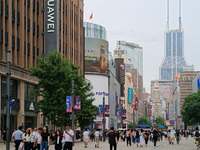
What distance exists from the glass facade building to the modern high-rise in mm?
70381

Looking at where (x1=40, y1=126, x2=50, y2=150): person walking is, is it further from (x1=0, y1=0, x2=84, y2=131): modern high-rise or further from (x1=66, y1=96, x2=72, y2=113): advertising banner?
(x1=0, y1=0, x2=84, y2=131): modern high-rise

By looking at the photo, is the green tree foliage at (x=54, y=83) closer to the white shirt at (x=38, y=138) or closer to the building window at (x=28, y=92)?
the building window at (x=28, y=92)

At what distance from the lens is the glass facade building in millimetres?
143387

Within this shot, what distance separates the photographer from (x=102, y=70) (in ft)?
448

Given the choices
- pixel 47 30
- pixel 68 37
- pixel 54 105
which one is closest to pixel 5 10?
pixel 54 105

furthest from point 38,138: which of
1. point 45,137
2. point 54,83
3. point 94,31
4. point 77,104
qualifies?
point 94,31

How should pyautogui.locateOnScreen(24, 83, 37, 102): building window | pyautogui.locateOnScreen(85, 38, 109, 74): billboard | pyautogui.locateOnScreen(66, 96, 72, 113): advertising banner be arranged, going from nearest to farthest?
pyautogui.locateOnScreen(66, 96, 72, 113): advertising banner, pyautogui.locateOnScreen(24, 83, 37, 102): building window, pyautogui.locateOnScreen(85, 38, 109, 74): billboard

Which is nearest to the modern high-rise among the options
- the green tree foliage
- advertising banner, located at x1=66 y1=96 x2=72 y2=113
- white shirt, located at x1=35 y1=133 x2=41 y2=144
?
the green tree foliage

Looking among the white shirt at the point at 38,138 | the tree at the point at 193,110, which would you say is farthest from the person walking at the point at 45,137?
the tree at the point at 193,110

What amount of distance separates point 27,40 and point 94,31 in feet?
301

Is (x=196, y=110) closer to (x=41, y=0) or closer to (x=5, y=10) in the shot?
(x=41, y=0)

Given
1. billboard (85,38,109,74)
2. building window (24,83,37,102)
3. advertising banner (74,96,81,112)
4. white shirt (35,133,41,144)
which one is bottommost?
white shirt (35,133,41,144)

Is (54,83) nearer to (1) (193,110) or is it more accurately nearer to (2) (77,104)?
(2) (77,104)

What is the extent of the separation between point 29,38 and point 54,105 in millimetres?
11223
